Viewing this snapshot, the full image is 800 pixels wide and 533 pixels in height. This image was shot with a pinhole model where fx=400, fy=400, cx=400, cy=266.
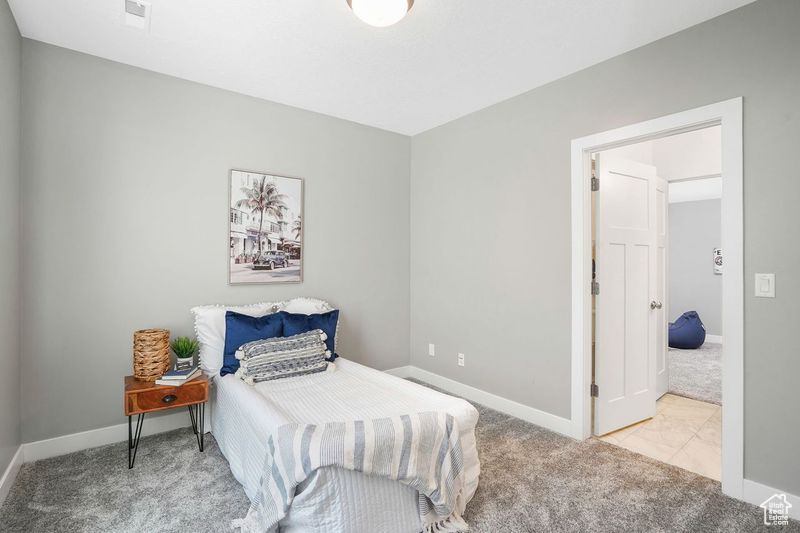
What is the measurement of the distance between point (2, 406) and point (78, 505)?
0.65 meters

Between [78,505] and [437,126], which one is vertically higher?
[437,126]

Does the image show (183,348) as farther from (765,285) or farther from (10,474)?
(765,285)

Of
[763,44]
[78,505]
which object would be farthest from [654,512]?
[78,505]

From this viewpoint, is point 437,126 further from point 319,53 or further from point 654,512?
point 654,512

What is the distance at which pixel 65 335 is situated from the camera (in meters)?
2.56

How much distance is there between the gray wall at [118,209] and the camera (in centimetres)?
249

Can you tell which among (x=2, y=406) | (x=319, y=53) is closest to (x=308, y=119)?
(x=319, y=53)

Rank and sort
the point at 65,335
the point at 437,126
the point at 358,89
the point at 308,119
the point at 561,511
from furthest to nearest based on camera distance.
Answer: the point at 437,126 → the point at 308,119 → the point at 358,89 → the point at 65,335 → the point at 561,511

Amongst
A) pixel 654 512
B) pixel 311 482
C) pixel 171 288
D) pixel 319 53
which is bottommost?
pixel 654 512

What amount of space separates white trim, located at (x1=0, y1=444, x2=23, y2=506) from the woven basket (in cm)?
70

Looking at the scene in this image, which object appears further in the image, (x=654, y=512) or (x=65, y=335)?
(x=65, y=335)

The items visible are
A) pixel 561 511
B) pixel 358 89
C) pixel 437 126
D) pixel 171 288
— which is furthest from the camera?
pixel 437 126

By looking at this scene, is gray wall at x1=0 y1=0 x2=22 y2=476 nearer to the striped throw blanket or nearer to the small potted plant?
the small potted plant

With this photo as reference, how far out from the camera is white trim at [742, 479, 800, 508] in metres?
1.96
